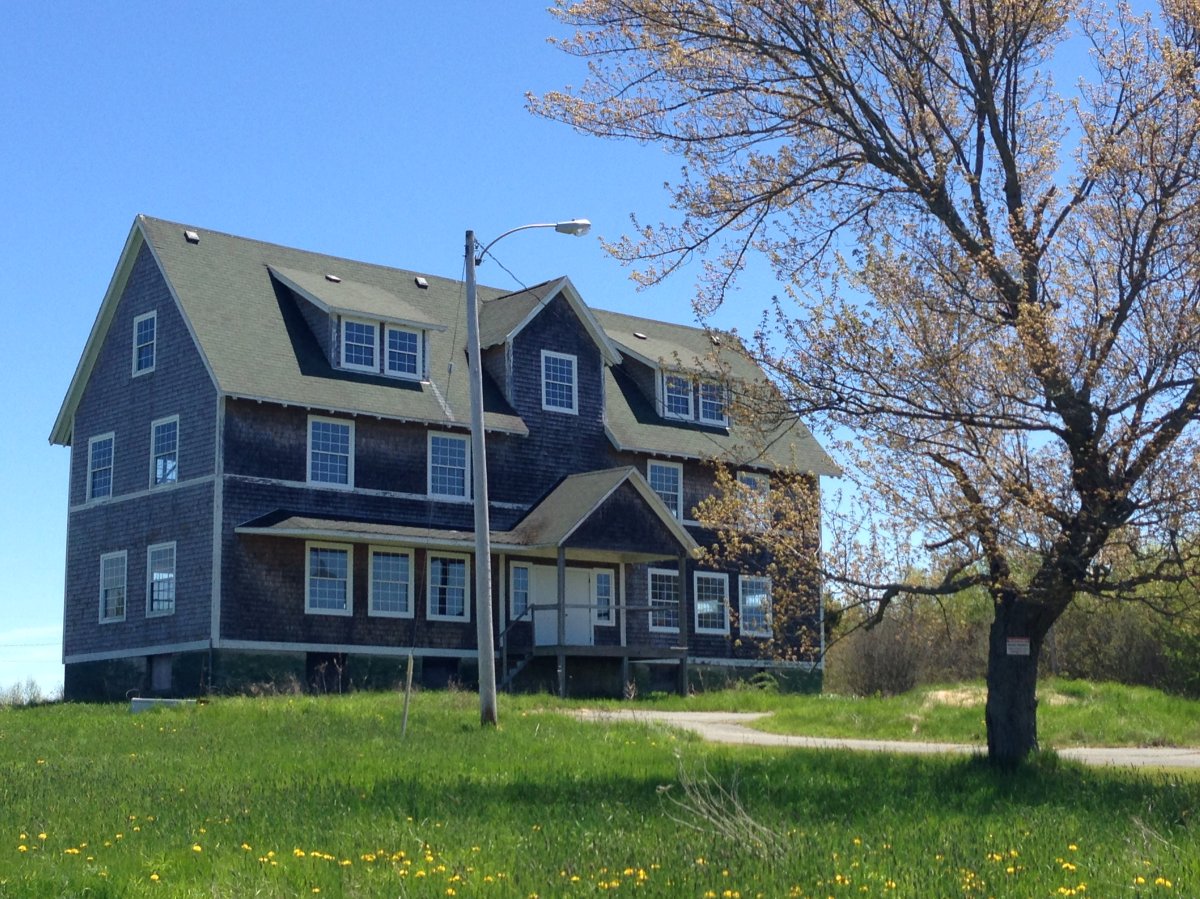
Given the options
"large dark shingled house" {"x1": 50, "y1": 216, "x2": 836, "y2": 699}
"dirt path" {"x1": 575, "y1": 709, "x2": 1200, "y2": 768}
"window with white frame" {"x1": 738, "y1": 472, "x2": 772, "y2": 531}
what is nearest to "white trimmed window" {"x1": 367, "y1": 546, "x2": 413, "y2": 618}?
"large dark shingled house" {"x1": 50, "y1": 216, "x2": 836, "y2": 699}

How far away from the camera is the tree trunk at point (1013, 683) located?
58.8ft

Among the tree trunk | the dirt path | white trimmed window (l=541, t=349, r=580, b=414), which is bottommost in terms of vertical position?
the dirt path

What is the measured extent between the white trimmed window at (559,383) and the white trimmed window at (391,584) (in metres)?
5.85

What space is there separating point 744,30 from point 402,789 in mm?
10063

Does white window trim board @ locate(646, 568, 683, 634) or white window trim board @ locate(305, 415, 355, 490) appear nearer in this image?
white window trim board @ locate(305, 415, 355, 490)

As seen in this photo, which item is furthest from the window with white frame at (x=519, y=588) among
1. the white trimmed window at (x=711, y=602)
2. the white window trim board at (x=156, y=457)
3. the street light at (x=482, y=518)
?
the street light at (x=482, y=518)

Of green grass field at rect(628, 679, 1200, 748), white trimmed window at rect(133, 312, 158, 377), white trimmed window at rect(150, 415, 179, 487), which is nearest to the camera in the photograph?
green grass field at rect(628, 679, 1200, 748)

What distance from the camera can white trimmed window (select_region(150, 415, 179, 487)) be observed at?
33.4 meters

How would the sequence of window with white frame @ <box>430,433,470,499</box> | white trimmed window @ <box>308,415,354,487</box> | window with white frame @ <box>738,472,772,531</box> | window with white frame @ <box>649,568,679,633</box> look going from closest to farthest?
window with white frame @ <box>738,472,772,531</box> → white trimmed window @ <box>308,415,354,487</box> → window with white frame @ <box>430,433,470,499</box> → window with white frame @ <box>649,568,679,633</box>

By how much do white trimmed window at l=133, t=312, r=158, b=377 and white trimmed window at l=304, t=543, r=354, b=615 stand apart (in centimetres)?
604

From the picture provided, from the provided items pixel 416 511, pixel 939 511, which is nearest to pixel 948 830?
pixel 939 511

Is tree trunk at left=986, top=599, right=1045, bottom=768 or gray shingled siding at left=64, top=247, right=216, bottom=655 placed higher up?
gray shingled siding at left=64, top=247, right=216, bottom=655

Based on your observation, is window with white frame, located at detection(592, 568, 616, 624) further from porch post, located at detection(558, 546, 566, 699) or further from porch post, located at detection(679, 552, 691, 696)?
porch post, located at detection(558, 546, 566, 699)

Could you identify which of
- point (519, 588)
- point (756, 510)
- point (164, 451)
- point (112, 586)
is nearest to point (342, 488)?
point (164, 451)
